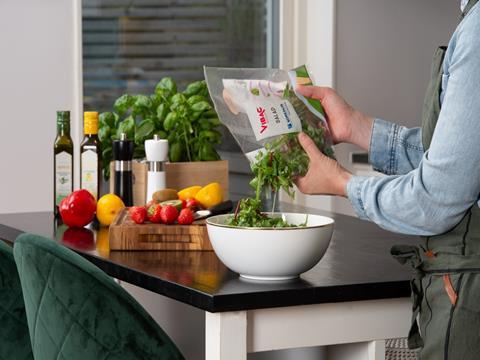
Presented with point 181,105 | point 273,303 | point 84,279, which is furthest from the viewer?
point 181,105

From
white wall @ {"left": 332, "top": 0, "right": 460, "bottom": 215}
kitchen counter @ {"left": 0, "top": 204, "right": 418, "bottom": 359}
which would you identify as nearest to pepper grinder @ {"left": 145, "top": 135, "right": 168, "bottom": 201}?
kitchen counter @ {"left": 0, "top": 204, "right": 418, "bottom": 359}

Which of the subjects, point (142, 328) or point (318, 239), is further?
point (318, 239)

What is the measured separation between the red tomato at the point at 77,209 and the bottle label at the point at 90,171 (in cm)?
19

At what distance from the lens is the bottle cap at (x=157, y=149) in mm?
2668

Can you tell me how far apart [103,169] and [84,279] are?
147 centimetres

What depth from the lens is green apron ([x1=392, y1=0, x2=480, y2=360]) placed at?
1550 mm

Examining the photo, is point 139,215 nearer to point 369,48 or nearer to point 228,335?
point 228,335

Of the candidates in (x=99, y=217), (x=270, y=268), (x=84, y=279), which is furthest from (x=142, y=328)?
(x=99, y=217)

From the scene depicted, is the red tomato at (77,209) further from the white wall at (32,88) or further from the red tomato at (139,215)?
the white wall at (32,88)

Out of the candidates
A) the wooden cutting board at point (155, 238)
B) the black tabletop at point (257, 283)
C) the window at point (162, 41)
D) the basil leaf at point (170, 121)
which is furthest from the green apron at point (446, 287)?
the window at point (162, 41)

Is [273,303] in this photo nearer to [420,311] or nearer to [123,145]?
[420,311]

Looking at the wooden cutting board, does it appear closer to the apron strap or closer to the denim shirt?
the denim shirt

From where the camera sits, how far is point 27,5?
3.84 metres

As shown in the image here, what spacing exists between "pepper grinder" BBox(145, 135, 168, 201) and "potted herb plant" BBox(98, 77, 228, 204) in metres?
0.10
